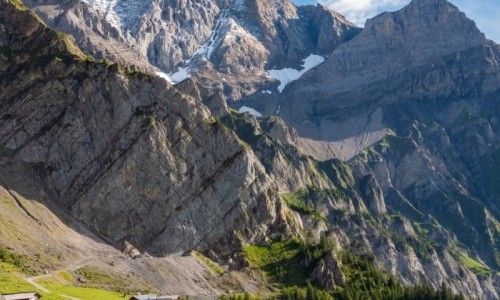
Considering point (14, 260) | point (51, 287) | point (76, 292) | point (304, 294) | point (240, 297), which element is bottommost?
point (14, 260)

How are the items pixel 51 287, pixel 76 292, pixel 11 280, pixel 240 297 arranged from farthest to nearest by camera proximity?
pixel 240 297
pixel 51 287
pixel 76 292
pixel 11 280

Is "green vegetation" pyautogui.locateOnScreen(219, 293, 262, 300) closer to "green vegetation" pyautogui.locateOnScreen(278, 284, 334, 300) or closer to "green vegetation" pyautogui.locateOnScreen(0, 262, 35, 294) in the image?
"green vegetation" pyautogui.locateOnScreen(278, 284, 334, 300)

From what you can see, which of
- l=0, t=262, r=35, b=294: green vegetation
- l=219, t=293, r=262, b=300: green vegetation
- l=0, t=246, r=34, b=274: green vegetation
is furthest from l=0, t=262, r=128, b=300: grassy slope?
l=219, t=293, r=262, b=300: green vegetation

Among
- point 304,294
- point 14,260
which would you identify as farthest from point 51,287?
point 304,294

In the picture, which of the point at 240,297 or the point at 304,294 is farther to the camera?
the point at 304,294

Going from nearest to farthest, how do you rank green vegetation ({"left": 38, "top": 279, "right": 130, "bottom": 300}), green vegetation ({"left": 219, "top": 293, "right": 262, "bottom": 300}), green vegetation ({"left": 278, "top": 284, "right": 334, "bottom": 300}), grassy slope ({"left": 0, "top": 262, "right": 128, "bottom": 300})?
grassy slope ({"left": 0, "top": 262, "right": 128, "bottom": 300}) < green vegetation ({"left": 38, "top": 279, "right": 130, "bottom": 300}) < green vegetation ({"left": 219, "top": 293, "right": 262, "bottom": 300}) < green vegetation ({"left": 278, "top": 284, "right": 334, "bottom": 300})

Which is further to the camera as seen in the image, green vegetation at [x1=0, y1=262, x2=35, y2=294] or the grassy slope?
the grassy slope

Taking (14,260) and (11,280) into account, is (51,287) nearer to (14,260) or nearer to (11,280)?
(11,280)

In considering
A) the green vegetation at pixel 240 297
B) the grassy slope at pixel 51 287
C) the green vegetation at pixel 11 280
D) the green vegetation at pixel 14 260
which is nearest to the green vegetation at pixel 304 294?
the green vegetation at pixel 240 297

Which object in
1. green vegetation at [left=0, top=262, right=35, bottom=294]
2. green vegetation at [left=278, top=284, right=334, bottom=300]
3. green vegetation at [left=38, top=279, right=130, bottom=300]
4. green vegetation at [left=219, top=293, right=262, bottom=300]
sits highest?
green vegetation at [left=278, top=284, right=334, bottom=300]

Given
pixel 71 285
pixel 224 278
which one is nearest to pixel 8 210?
pixel 71 285

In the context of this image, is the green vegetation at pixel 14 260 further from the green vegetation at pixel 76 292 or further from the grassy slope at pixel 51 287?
the green vegetation at pixel 76 292

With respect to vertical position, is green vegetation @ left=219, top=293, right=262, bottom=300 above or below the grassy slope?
above

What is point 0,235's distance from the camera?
6786 inches
